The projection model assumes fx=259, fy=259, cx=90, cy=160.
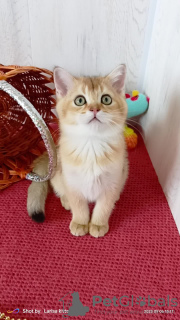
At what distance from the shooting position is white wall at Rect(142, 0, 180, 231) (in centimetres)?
103

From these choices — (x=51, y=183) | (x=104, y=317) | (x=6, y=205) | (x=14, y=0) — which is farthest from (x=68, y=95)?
(x=14, y=0)

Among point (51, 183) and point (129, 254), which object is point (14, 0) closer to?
point (51, 183)

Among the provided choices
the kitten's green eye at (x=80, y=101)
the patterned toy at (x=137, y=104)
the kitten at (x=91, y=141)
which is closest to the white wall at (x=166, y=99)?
the patterned toy at (x=137, y=104)

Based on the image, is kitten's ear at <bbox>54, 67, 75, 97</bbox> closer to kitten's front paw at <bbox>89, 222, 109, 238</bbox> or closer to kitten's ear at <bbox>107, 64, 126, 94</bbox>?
kitten's ear at <bbox>107, 64, 126, 94</bbox>

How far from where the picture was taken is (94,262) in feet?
2.86

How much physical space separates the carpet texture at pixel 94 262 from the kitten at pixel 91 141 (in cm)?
7

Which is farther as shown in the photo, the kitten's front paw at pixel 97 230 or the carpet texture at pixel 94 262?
the kitten's front paw at pixel 97 230

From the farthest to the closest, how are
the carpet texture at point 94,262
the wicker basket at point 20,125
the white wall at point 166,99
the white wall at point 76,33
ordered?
the white wall at point 76,33
the wicker basket at point 20,125
the white wall at point 166,99
the carpet texture at point 94,262

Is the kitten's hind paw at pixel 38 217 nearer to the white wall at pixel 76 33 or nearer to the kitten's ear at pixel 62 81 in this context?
the kitten's ear at pixel 62 81

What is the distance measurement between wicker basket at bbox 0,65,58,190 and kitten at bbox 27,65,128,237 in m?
0.30

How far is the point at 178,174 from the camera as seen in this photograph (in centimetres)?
100

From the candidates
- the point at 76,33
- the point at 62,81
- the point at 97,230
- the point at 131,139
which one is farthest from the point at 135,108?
the point at 97,230

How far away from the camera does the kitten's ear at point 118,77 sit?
863 mm

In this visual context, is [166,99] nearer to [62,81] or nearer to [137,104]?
[137,104]
